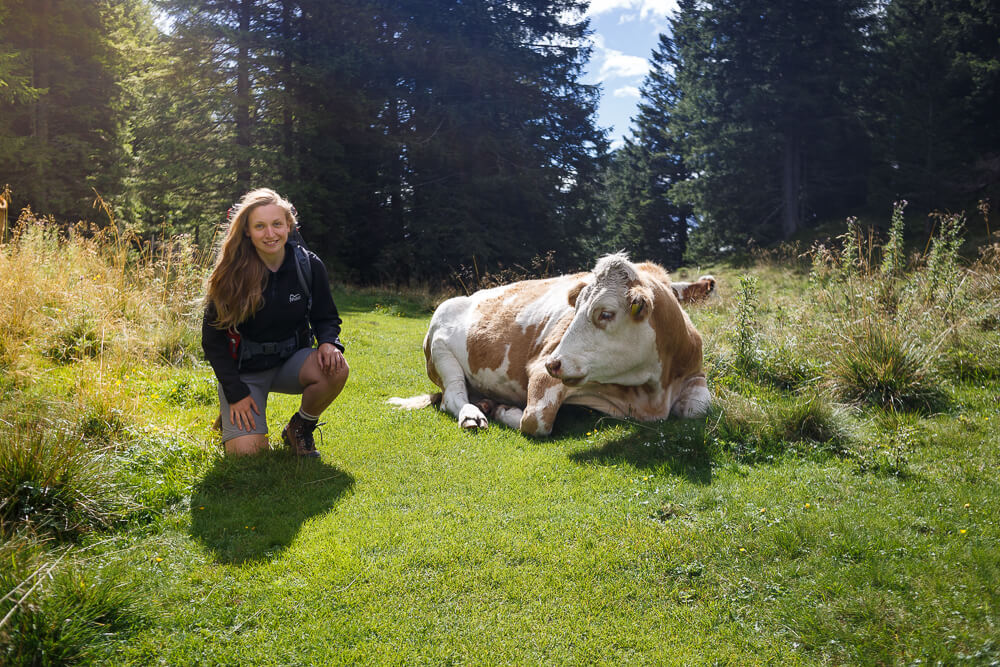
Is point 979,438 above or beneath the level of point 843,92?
beneath

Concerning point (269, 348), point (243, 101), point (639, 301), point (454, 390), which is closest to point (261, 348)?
point (269, 348)

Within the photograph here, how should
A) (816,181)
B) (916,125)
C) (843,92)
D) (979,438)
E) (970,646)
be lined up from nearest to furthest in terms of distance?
1. (970,646)
2. (979,438)
3. (916,125)
4. (843,92)
5. (816,181)

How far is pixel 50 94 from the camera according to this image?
20297 millimetres

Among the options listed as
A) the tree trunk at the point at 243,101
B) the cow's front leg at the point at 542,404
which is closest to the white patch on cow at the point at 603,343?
the cow's front leg at the point at 542,404

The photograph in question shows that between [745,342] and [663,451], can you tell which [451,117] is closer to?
[745,342]

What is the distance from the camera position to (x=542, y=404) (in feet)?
16.8

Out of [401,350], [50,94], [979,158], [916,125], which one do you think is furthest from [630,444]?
[979,158]

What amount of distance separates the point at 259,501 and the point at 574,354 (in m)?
2.40

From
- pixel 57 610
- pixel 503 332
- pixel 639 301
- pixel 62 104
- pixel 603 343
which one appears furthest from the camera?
pixel 62 104

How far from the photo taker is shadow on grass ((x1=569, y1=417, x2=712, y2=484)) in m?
4.20

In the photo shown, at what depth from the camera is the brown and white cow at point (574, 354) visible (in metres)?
4.82

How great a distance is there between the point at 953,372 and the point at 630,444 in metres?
3.39

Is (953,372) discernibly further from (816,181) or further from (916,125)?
(816,181)

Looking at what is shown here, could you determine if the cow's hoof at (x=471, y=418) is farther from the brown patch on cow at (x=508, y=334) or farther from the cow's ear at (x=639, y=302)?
the cow's ear at (x=639, y=302)
